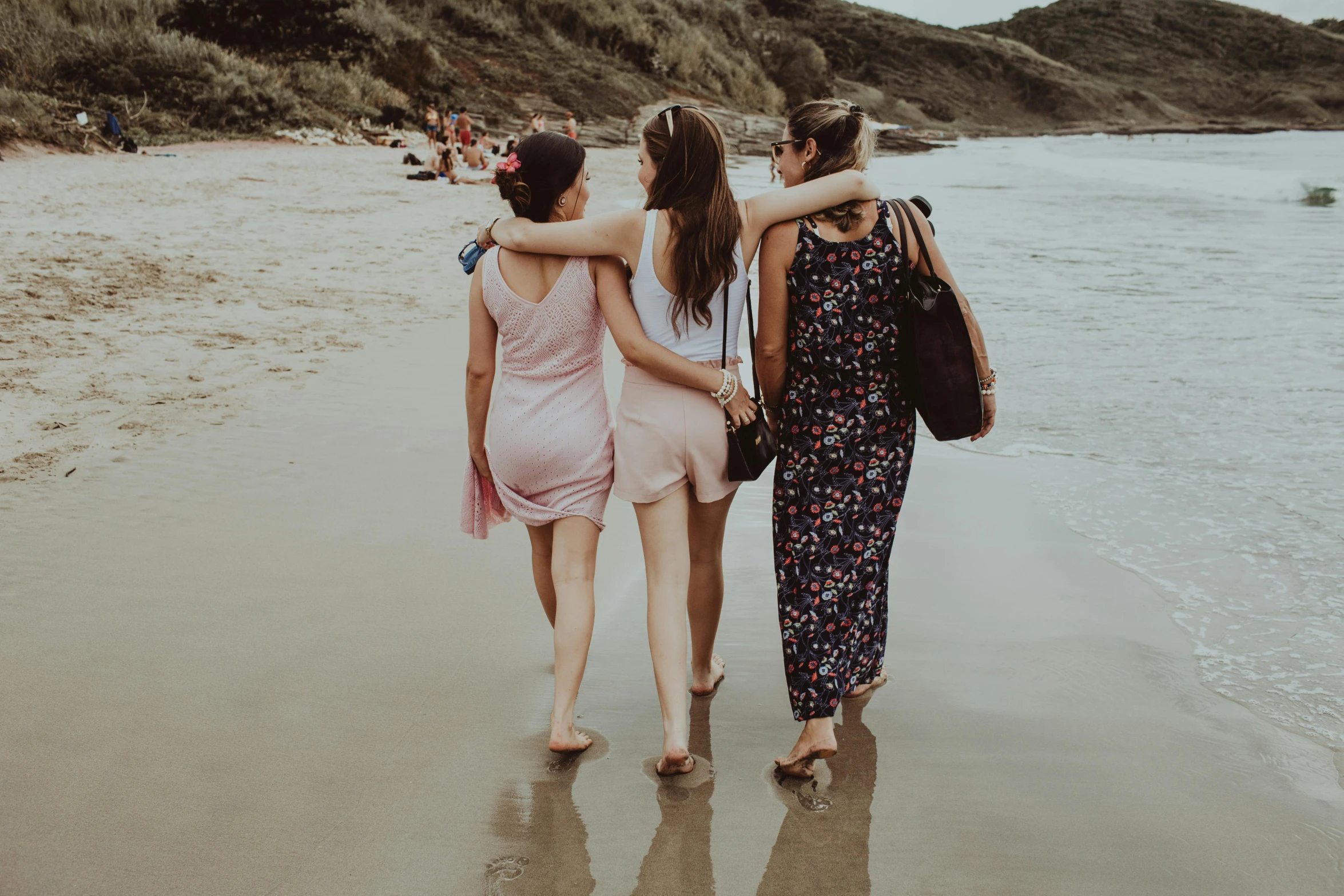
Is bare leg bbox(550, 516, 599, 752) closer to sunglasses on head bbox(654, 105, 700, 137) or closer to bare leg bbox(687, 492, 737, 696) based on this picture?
bare leg bbox(687, 492, 737, 696)

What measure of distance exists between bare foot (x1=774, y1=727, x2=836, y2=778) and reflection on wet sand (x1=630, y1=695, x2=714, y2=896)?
0.19 meters

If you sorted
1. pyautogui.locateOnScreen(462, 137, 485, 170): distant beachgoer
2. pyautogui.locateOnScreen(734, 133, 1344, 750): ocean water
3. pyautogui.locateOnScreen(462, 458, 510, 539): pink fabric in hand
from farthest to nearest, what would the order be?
pyautogui.locateOnScreen(462, 137, 485, 170): distant beachgoer, pyautogui.locateOnScreen(734, 133, 1344, 750): ocean water, pyautogui.locateOnScreen(462, 458, 510, 539): pink fabric in hand

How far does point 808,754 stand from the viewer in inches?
94.0

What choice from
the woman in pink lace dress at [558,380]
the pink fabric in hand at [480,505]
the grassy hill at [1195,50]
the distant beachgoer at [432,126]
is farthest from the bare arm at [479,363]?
the grassy hill at [1195,50]

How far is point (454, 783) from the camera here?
7.62ft

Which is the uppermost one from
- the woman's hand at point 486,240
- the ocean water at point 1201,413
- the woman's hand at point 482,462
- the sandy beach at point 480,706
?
the woman's hand at point 486,240

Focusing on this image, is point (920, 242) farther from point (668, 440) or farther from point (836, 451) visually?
point (668, 440)

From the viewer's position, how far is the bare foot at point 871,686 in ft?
9.09

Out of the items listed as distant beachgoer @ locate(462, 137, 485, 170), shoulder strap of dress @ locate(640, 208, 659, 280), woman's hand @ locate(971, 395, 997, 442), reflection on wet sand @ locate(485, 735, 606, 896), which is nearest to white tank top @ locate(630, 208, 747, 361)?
shoulder strap of dress @ locate(640, 208, 659, 280)

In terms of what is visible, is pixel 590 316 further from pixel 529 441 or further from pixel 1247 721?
pixel 1247 721

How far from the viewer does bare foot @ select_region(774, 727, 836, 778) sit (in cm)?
239

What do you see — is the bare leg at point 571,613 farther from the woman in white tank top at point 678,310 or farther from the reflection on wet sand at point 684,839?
the reflection on wet sand at point 684,839

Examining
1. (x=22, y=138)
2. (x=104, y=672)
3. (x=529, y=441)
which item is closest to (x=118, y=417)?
(x=104, y=672)

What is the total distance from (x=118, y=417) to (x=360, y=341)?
1.84m
